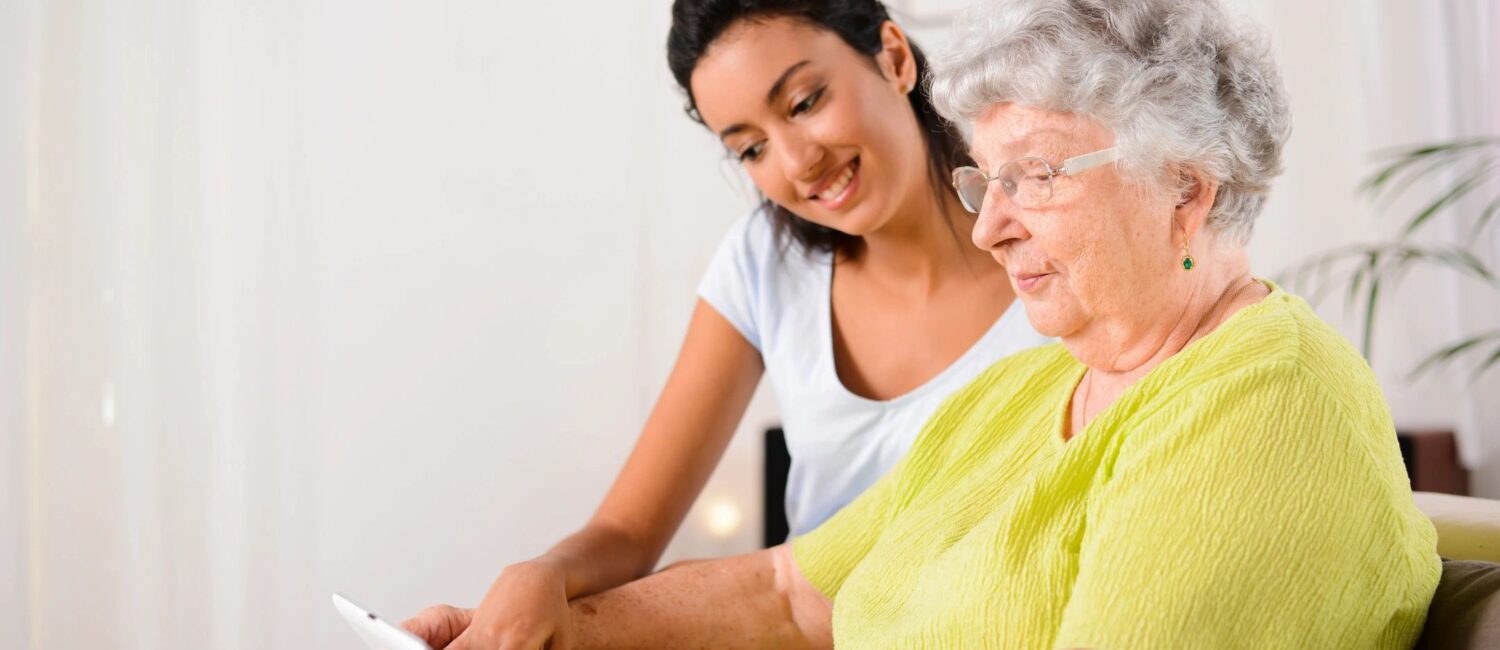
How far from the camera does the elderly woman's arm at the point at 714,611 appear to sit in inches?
60.0

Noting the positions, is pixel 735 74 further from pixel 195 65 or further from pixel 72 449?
pixel 72 449

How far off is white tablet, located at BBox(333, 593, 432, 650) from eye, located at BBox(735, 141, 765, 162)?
0.87m

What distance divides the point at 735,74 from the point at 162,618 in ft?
5.61

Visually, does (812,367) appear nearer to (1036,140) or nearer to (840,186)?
(840,186)

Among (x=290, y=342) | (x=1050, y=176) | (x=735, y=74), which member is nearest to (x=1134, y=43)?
(x=1050, y=176)

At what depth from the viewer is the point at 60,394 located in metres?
A: 2.48

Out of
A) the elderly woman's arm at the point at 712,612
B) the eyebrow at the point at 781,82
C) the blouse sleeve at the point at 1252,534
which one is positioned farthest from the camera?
the eyebrow at the point at 781,82

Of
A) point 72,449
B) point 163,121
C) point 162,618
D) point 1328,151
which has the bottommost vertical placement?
point 162,618

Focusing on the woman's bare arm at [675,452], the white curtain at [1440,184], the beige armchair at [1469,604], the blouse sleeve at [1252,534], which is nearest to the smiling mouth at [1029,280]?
the blouse sleeve at [1252,534]

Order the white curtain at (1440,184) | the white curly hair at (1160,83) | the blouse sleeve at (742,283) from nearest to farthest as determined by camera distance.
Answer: the white curly hair at (1160,83), the blouse sleeve at (742,283), the white curtain at (1440,184)

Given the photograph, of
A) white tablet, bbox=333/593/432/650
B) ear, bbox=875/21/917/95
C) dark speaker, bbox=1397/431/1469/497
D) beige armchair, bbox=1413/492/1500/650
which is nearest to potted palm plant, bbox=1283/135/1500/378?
dark speaker, bbox=1397/431/1469/497

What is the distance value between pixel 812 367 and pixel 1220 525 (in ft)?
3.72

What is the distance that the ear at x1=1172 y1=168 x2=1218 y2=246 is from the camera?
1063mm

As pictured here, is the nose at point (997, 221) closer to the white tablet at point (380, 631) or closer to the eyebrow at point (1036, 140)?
the eyebrow at point (1036, 140)
